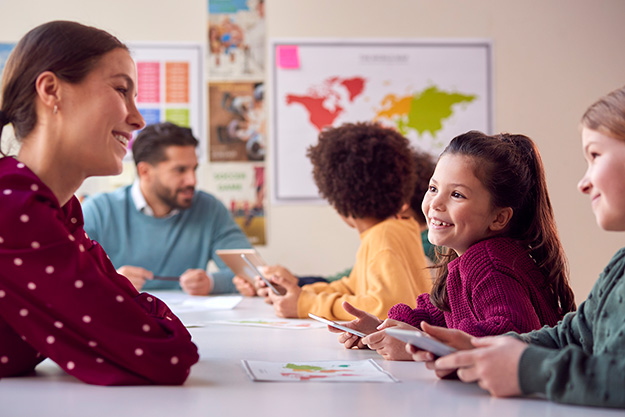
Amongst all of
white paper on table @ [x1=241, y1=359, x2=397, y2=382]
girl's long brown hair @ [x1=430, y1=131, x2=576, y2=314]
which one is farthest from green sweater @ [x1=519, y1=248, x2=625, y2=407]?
girl's long brown hair @ [x1=430, y1=131, x2=576, y2=314]

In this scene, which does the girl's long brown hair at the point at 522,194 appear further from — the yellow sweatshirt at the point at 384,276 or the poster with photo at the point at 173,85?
the poster with photo at the point at 173,85

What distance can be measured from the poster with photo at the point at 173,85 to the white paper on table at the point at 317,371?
263cm

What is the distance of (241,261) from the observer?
237cm

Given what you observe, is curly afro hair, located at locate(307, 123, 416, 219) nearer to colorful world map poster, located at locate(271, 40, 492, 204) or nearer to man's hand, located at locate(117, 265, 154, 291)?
man's hand, located at locate(117, 265, 154, 291)

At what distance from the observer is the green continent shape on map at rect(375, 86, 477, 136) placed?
3.64 m

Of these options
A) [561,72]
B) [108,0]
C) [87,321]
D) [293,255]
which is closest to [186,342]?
[87,321]

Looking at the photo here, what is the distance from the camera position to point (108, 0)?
3.51 metres

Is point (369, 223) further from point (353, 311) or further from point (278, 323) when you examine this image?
point (353, 311)

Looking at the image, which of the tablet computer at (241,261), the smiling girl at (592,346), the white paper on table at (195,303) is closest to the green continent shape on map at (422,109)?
the tablet computer at (241,261)

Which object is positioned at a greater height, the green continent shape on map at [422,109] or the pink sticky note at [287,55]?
the pink sticky note at [287,55]

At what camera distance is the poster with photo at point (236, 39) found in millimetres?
3576

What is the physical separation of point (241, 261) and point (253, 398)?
1.54 m

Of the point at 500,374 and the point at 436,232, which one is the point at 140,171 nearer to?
the point at 436,232

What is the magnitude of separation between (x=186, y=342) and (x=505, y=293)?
541 mm
